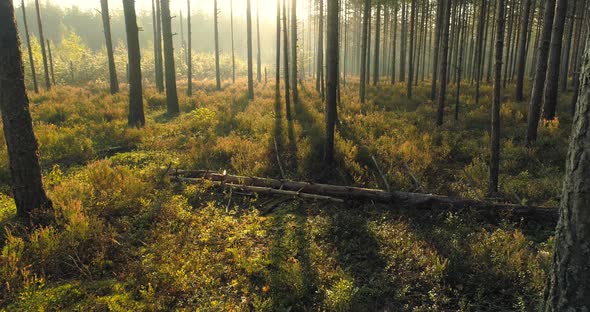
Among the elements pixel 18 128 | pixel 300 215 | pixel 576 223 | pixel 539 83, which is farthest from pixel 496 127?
pixel 18 128

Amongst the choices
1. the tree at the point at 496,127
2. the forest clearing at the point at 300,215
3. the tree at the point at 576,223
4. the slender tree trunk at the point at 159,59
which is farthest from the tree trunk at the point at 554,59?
the slender tree trunk at the point at 159,59

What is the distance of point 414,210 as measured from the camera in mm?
6785

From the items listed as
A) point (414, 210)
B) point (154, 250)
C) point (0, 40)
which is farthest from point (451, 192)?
point (0, 40)

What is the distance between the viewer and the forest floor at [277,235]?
4.33m

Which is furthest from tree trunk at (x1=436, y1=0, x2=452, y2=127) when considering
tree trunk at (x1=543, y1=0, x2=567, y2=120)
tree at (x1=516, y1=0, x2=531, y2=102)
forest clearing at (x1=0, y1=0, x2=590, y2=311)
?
tree at (x1=516, y1=0, x2=531, y2=102)

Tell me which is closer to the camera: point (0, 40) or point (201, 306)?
point (201, 306)

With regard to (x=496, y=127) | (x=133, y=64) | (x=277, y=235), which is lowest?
(x=277, y=235)

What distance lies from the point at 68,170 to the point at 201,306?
6.88 meters

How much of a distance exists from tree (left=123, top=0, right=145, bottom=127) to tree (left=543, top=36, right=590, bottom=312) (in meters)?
14.0

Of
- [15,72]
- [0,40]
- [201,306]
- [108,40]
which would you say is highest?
[108,40]

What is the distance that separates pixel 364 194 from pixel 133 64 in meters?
11.5

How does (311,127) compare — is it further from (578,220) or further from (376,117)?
(578,220)

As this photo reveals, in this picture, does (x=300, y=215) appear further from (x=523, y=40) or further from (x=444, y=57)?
(x=523, y=40)

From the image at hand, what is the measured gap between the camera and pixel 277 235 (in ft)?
20.0
